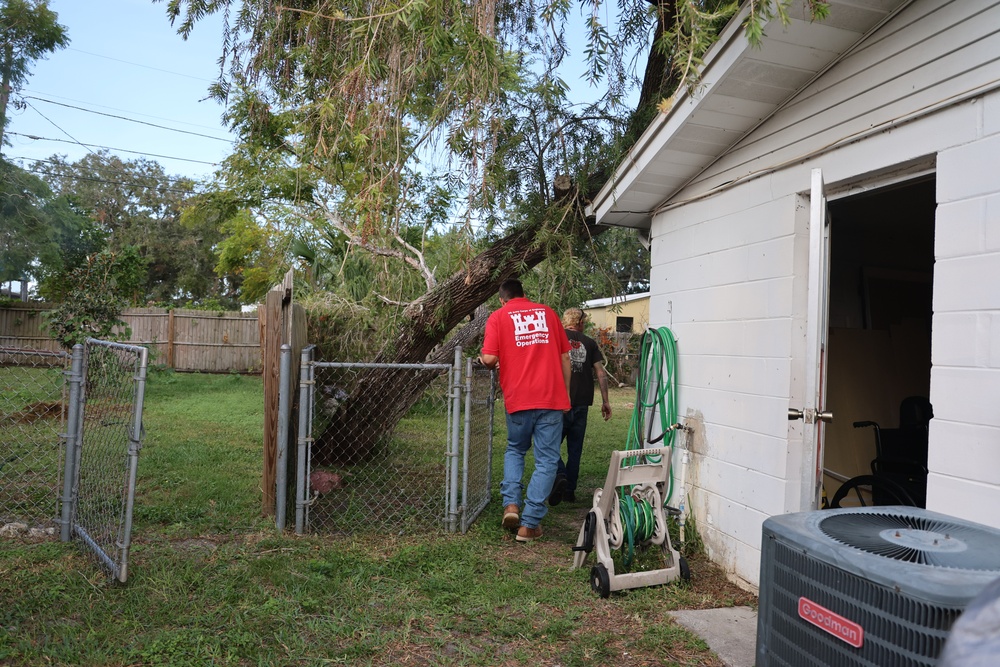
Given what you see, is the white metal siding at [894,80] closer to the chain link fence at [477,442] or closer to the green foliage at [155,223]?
the chain link fence at [477,442]

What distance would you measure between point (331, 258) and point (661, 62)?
9.33m

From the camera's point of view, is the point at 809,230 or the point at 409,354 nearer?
the point at 809,230

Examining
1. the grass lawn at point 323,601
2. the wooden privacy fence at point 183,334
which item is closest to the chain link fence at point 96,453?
the grass lawn at point 323,601

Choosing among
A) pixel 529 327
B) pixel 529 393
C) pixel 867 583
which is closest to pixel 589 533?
pixel 529 393

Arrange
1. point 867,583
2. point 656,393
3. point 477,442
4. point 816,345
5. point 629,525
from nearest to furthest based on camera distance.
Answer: point 867,583, point 816,345, point 629,525, point 656,393, point 477,442

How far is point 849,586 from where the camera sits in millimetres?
1738

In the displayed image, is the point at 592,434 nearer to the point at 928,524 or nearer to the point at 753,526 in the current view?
the point at 753,526

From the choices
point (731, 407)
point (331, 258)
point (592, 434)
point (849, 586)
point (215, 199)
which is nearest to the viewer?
point (849, 586)

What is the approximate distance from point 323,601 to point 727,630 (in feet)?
6.91

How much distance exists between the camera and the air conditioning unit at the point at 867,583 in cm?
157

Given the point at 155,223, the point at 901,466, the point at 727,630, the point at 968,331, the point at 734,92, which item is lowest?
the point at 727,630

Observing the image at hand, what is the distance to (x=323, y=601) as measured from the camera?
12.2ft

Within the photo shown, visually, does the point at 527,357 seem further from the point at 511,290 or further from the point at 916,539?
the point at 916,539

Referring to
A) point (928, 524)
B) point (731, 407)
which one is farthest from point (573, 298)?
point (928, 524)
